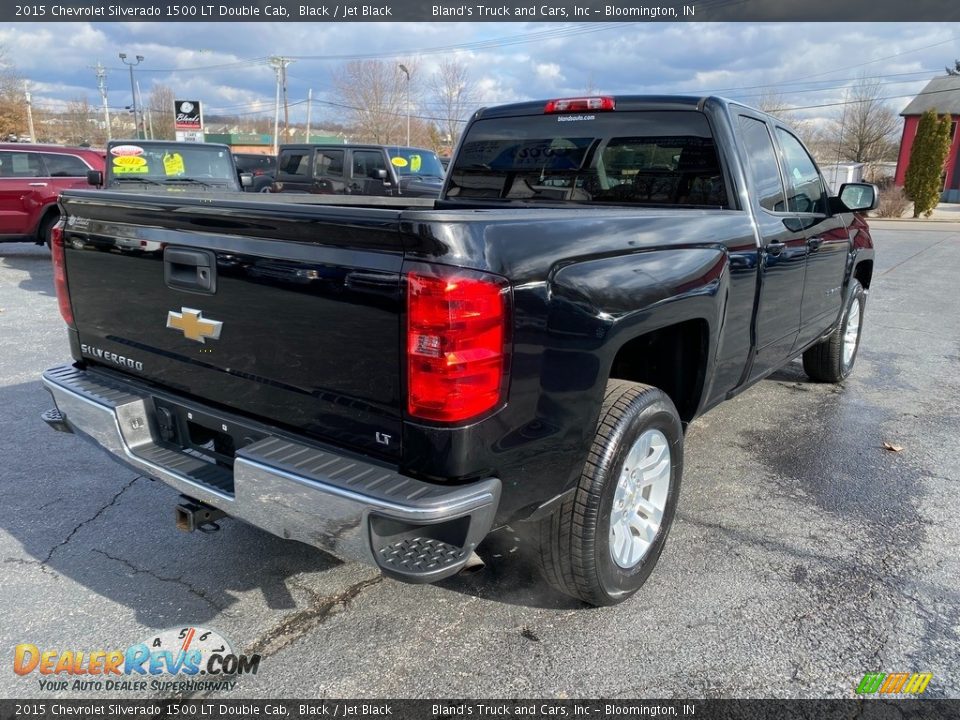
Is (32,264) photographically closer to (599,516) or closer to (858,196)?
(858,196)

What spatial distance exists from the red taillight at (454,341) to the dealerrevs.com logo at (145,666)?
1209 millimetres

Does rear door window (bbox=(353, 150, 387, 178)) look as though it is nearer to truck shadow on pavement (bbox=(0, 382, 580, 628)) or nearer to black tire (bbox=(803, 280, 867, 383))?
black tire (bbox=(803, 280, 867, 383))

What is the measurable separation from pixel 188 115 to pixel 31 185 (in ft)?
68.8

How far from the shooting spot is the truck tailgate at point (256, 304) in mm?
2090

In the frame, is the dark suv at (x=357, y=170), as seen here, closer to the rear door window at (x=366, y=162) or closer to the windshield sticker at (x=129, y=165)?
the rear door window at (x=366, y=162)

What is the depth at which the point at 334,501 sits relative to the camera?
6.67ft

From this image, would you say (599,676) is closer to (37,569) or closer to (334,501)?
(334,501)

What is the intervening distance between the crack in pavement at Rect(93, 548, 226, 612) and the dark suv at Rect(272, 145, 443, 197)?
9987 millimetres

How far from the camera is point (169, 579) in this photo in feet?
9.66

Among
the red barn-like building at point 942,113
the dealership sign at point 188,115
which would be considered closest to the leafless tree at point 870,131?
the red barn-like building at point 942,113

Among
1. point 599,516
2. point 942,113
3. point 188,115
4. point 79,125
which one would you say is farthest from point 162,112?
point 599,516

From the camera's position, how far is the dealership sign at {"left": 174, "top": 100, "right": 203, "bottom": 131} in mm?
30062

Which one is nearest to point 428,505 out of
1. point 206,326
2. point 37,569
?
point 206,326

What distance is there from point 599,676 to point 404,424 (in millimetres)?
1153
